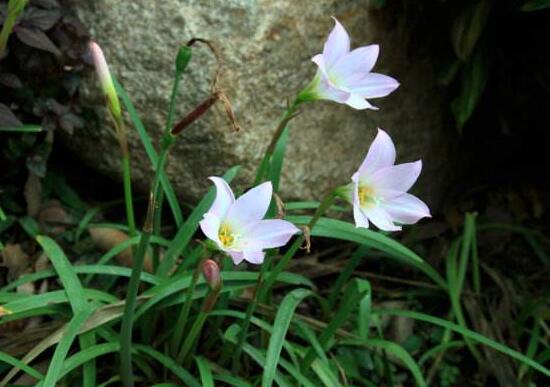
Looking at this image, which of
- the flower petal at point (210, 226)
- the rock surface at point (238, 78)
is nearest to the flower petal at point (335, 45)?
the flower petal at point (210, 226)

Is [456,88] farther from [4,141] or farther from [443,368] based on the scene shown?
[4,141]

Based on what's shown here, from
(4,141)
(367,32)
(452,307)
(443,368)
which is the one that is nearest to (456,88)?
(367,32)

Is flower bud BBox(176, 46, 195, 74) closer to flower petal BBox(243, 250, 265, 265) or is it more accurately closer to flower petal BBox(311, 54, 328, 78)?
flower petal BBox(311, 54, 328, 78)

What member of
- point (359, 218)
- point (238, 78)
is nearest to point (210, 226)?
point (359, 218)

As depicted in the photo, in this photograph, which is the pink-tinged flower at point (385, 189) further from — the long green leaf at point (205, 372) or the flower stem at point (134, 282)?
the long green leaf at point (205, 372)

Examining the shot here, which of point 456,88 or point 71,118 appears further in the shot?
point 456,88

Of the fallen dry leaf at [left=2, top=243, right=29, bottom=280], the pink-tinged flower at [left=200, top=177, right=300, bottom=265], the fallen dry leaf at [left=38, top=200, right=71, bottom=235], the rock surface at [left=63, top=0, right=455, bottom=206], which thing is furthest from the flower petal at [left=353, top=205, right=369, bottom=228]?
the fallen dry leaf at [left=38, top=200, right=71, bottom=235]

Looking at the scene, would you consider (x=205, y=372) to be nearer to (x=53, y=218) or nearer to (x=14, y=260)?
(x=14, y=260)
